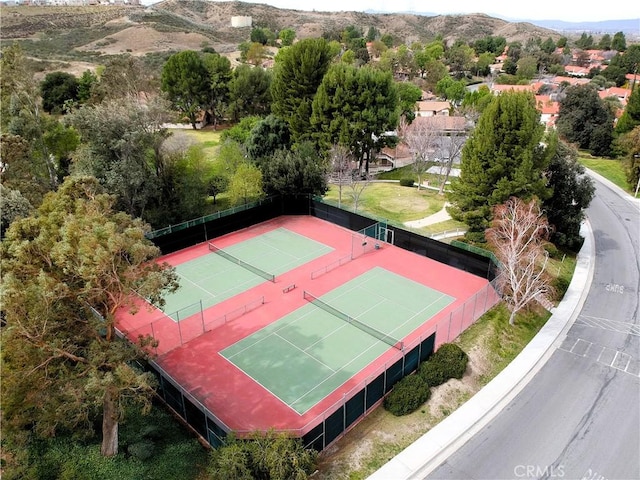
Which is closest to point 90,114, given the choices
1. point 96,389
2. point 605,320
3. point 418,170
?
point 96,389

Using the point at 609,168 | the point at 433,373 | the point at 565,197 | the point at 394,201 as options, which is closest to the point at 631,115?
the point at 609,168

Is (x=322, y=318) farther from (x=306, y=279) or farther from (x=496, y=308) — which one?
(x=496, y=308)

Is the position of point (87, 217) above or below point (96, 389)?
above

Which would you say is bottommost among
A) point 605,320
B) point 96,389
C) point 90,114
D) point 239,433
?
point 605,320

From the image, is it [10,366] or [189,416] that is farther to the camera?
[189,416]

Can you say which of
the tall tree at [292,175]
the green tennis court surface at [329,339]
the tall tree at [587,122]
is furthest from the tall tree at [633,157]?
the green tennis court surface at [329,339]

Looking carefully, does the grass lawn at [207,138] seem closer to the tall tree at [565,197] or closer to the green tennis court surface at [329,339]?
the green tennis court surface at [329,339]

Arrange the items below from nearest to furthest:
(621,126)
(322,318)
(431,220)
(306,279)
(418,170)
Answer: (322,318)
(306,279)
(431,220)
(418,170)
(621,126)

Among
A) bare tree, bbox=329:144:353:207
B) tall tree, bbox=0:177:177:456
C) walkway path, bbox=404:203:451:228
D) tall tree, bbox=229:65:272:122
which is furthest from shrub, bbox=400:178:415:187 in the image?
tall tree, bbox=0:177:177:456
